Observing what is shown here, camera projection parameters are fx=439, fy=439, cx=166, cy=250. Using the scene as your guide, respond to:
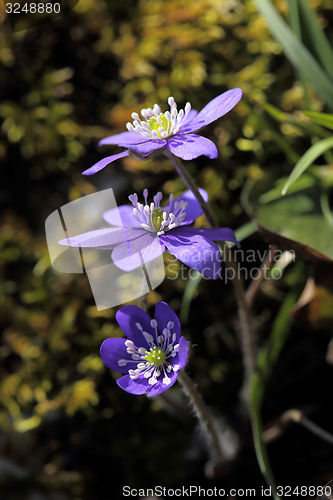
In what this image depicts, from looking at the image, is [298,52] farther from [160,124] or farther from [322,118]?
[160,124]

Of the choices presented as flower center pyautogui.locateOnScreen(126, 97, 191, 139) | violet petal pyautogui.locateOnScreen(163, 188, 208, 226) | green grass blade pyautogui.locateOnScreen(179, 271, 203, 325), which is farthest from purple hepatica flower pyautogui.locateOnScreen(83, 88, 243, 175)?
green grass blade pyautogui.locateOnScreen(179, 271, 203, 325)

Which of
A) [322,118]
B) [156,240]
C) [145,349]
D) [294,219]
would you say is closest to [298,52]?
[322,118]

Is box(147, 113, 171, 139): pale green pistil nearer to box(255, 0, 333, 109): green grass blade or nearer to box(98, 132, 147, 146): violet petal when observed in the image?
box(98, 132, 147, 146): violet petal

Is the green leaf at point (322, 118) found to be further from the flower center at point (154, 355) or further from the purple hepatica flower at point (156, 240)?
the flower center at point (154, 355)

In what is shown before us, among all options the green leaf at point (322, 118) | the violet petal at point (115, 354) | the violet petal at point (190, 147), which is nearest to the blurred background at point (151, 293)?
the green leaf at point (322, 118)

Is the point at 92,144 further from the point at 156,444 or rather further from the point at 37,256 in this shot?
the point at 156,444

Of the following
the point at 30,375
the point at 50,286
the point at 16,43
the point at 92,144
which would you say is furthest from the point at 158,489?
the point at 16,43
